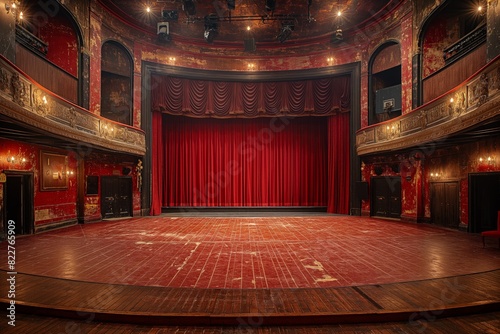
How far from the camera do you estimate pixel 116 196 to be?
36.9 feet

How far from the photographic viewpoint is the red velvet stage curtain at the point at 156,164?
12539 millimetres

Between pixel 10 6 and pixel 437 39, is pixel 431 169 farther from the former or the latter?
pixel 10 6

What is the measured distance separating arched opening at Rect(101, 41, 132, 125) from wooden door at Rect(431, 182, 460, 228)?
1089cm

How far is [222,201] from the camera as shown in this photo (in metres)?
14.4

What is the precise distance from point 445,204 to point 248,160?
836 cm

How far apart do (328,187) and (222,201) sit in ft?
15.9

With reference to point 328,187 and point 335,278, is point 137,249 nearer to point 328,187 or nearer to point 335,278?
point 335,278

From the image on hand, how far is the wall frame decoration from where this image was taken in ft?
27.1

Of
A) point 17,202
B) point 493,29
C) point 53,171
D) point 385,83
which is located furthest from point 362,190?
point 17,202

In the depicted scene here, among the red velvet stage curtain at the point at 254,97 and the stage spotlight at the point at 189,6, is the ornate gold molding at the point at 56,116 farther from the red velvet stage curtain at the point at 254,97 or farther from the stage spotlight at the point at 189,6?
the stage spotlight at the point at 189,6

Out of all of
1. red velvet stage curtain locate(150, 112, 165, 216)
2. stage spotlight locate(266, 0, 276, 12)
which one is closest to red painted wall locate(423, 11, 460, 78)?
stage spotlight locate(266, 0, 276, 12)

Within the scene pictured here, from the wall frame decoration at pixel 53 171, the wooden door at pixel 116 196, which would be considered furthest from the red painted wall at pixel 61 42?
the wooden door at pixel 116 196

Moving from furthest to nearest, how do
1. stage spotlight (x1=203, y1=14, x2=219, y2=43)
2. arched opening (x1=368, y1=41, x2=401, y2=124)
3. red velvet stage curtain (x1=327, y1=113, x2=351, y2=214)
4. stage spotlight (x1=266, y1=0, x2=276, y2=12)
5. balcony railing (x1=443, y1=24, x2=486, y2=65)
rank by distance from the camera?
red velvet stage curtain (x1=327, y1=113, x2=351, y2=214)
arched opening (x1=368, y1=41, x2=401, y2=124)
stage spotlight (x1=203, y1=14, x2=219, y2=43)
stage spotlight (x1=266, y1=0, x2=276, y2=12)
balcony railing (x1=443, y1=24, x2=486, y2=65)

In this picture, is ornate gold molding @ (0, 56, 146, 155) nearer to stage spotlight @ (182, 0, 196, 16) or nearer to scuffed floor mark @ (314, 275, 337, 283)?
stage spotlight @ (182, 0, 196, 16)
